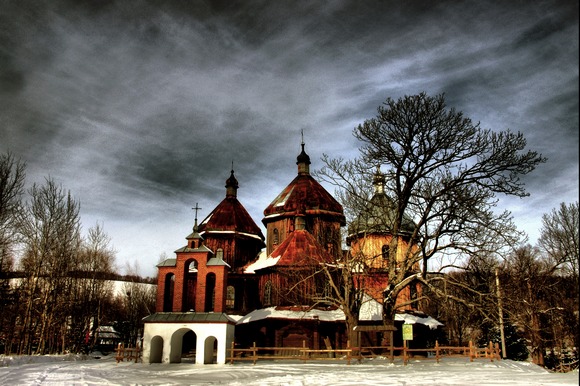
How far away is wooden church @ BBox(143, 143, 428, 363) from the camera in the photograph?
26688 mm

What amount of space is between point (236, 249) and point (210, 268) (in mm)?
12741

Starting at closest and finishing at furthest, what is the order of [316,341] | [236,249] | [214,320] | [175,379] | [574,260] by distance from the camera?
[175,379], [574,260], [214,320], [316,341], [236,249]

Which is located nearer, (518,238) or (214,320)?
(518,238)

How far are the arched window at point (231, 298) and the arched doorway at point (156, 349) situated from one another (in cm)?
1063

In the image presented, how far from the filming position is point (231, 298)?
38469 mm

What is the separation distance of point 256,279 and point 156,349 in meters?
12.6

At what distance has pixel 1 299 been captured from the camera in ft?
111

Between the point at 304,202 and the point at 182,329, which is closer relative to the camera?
the point at 182,329

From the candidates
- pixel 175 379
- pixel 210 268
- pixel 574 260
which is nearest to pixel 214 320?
pixel 210 268

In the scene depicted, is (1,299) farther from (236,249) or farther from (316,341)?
(316,341)

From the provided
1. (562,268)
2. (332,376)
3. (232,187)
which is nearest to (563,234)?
(562,268)

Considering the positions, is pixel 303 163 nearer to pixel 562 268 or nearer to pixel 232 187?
pixel 232 187

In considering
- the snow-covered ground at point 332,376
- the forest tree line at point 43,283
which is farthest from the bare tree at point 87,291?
the snow-covered ground at point 332,376

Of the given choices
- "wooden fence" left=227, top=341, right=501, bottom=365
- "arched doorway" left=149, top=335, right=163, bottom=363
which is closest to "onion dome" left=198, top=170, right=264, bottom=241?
"wooden fence" left=227, top=341, right=501, bottom=365
